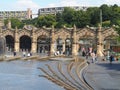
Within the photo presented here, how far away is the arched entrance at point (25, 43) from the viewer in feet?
359

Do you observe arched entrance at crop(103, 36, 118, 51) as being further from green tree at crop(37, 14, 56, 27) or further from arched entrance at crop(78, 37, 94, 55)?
green tree at crop(37, 14, 56, 27)

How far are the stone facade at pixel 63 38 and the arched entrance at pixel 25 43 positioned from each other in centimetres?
60

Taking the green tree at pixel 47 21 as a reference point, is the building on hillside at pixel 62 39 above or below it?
below

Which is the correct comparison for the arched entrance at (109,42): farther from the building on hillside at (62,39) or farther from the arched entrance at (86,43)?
the arched entrance at (86,43)

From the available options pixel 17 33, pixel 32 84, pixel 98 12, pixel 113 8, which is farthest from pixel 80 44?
pixel 32 84

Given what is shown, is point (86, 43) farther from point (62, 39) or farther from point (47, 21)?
point (47, 21)

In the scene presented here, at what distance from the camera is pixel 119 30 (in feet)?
193

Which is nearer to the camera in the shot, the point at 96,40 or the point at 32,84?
the point at 32,84

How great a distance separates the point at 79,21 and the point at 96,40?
50.3 metres

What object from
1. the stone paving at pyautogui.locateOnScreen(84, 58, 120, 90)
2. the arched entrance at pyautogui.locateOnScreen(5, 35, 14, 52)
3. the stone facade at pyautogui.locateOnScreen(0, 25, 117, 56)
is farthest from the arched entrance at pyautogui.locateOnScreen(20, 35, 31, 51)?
the stone paving at pyautogui.locateOnScreen(84, 58, 120, 90)

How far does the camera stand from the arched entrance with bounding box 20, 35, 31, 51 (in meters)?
110

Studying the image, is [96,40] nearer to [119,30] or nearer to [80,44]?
[80,44]

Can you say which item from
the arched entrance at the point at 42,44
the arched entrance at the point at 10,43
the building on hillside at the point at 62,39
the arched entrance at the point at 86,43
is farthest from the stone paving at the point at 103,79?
the arched entrance at the point at 10,43

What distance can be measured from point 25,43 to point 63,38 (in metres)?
12.1
